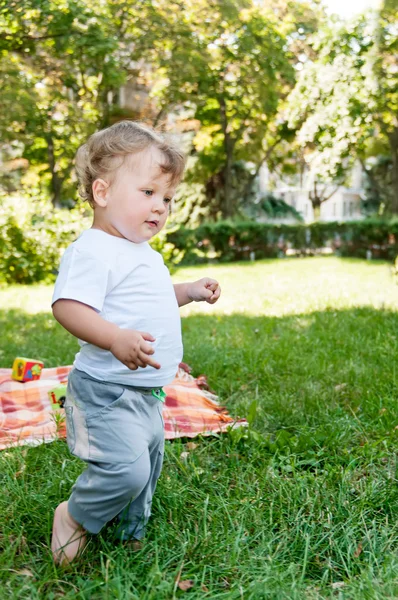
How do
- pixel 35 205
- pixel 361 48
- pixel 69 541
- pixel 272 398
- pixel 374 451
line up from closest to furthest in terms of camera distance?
pixel 69 541, pixel 374 451, pixel 272 398, pixel 35 205, pixel 361 48

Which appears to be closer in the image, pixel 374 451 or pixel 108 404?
pixel 108 404

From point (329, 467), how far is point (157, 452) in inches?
32.1

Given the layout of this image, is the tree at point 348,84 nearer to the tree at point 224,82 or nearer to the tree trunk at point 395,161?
the tree trunk at point 395,161

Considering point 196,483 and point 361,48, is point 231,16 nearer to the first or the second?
point 361,48

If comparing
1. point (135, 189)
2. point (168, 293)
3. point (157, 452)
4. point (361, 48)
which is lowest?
point (157, 452)

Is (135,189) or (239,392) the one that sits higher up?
(135,189)

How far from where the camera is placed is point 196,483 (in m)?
2.56

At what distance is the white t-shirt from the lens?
196cm

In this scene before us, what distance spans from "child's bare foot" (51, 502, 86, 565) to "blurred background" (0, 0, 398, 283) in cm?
1018

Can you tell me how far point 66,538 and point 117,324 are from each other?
68 cm

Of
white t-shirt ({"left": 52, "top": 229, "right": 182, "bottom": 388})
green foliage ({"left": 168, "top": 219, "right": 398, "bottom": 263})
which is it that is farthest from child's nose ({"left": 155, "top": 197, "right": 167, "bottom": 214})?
green foliage ({"left": 168, "top": 219, "right": 398, "bottom": 263})

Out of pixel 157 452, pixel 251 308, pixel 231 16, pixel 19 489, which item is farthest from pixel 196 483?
pixel 231 16

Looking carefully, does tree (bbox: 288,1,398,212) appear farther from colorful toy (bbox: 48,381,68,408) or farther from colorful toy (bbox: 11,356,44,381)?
colorful toy (bbox: 48,381,68,408)

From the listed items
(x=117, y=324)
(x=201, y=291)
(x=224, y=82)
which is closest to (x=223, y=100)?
(x=224, y=82)
